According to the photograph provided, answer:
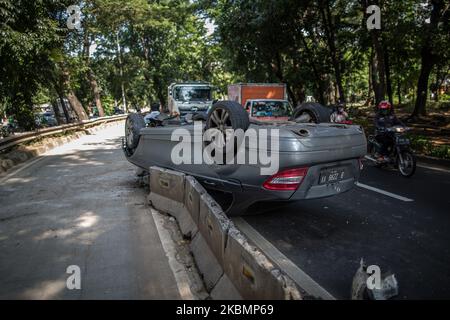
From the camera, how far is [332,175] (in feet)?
15.4

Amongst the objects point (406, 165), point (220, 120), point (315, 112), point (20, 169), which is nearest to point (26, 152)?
point (20, 169)

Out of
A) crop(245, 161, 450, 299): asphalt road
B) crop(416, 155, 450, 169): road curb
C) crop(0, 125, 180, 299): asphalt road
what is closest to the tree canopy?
crop(0, 125, 180, 299): asphalt road

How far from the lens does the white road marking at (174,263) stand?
334 cm

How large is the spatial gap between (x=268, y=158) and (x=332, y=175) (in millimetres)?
998

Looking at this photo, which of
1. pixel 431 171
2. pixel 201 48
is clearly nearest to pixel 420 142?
pixel 431 171

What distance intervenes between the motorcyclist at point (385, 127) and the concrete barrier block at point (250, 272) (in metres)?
7.30

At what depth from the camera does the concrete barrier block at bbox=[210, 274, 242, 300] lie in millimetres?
2916

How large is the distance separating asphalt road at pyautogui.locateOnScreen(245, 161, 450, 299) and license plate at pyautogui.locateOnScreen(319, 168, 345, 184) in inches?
29.9

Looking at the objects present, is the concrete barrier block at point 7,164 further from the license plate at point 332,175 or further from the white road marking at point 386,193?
the white road marking at point 386,193

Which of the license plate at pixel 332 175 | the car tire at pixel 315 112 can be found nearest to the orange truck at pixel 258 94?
the car tire at pixel 315 112

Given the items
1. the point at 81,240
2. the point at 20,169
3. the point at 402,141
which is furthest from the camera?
the point at 20,169

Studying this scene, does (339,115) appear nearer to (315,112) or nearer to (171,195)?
(315,112)

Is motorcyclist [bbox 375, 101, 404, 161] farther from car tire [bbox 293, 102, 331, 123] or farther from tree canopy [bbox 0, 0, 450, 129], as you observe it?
tree canopy [bbox 0, 0, 450, 129]

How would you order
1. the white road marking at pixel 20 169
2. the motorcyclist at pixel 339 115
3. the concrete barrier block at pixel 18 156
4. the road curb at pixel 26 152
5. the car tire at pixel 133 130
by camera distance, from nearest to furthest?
the car tire at pixel 133 130 < the white road marking at pixel 20 169 < the road curb at pixel 26 152 < the concrete barrier block at pixel 18 156 < the motorcyclist at pixel 339 115
